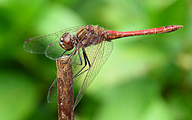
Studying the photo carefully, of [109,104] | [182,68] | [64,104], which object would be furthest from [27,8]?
[182,68]

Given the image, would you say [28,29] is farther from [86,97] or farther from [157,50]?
[157,50]

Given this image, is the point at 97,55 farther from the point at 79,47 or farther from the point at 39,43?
the point at 39,43

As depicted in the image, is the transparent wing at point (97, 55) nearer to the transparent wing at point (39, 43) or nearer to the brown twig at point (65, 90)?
the transparent wing at point (39, 43)

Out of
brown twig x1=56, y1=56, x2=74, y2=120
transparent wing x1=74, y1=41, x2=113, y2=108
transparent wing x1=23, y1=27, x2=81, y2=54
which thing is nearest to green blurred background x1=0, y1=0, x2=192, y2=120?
transparent wing x1=74, y1=41, x2=113, y2=108

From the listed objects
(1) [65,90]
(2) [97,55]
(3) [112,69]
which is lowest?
(1) [65,90]

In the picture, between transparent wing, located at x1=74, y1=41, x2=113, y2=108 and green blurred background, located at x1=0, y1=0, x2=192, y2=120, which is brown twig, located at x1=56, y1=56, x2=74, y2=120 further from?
green blurred background, located at x1=0, y1=0, x2=192, y2=120

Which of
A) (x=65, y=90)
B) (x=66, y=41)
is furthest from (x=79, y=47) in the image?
(x=65, y=90)
